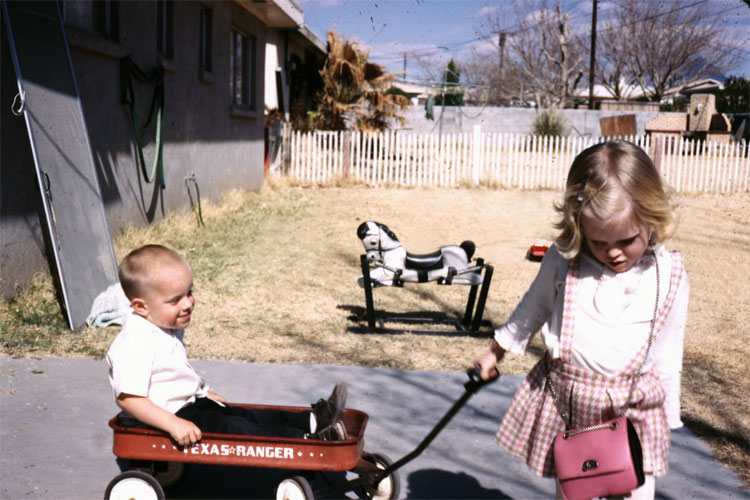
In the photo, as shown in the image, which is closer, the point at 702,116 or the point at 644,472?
the point at 644,472

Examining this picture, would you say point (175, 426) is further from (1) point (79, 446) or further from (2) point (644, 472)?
(2) point (644, 472)

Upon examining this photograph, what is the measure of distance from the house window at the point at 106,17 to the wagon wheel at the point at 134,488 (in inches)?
247

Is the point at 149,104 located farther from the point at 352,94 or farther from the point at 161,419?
the point at 352,94

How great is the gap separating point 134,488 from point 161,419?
1.07ft

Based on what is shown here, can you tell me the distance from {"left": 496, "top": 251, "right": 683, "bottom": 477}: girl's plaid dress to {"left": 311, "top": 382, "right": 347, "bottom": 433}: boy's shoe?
74cm

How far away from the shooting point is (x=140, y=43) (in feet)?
28.9

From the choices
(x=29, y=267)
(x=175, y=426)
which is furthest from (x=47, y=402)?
(x=29, y=267)

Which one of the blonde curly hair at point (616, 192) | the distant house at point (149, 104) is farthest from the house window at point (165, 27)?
the blonde curly hair at point (616, 192)

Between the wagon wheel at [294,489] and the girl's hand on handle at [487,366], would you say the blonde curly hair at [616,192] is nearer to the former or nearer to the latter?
the girl's hand on handle at [487,366]

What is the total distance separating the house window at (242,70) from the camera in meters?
14.4

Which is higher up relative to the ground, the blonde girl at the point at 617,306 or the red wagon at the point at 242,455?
the blonde girl at the point at 617,306

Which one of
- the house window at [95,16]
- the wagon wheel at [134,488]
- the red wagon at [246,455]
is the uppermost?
the house window at [95,16]

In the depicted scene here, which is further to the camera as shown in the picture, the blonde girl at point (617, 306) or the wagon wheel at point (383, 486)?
the wagon wheel at point (383, 486)

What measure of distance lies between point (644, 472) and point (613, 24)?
159 feet
